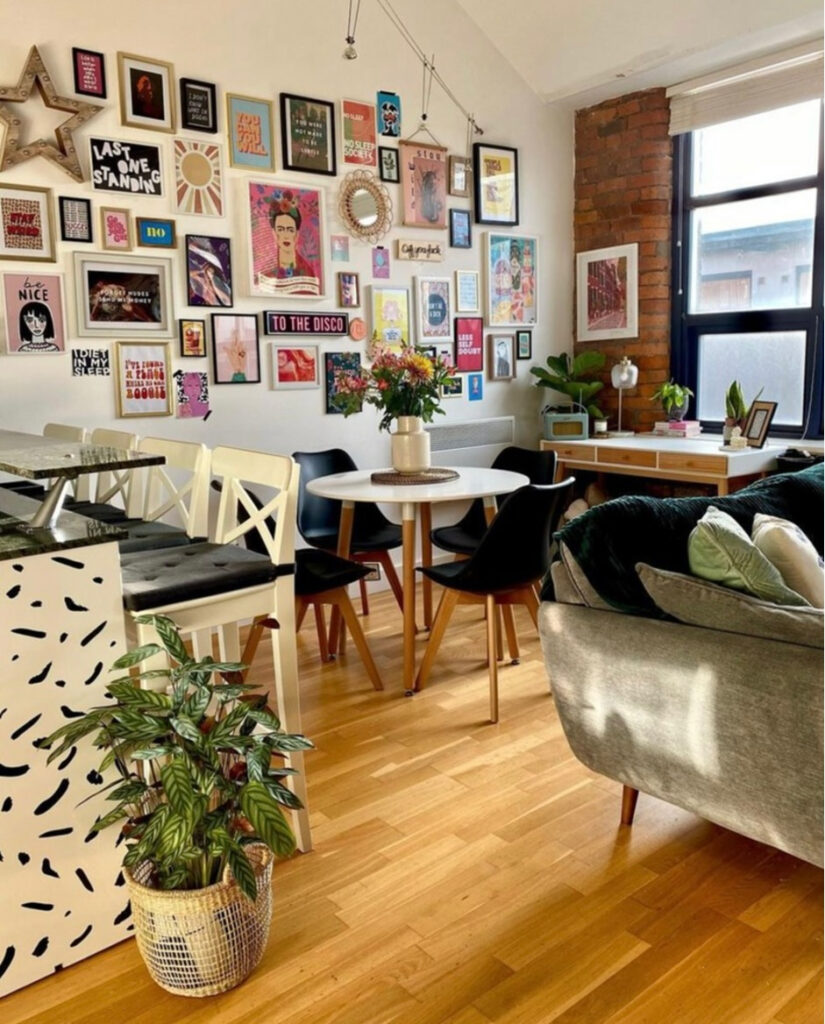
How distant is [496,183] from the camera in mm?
4973

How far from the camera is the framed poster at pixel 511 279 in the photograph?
199 inches

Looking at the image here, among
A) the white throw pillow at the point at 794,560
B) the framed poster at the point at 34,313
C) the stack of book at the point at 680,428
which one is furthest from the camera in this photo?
the stack of book at the point at 680,428

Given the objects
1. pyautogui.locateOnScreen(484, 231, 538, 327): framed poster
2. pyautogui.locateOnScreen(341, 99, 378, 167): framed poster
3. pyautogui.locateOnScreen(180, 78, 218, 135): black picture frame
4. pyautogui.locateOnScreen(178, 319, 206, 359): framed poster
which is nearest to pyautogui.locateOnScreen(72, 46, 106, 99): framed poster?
pyautogui.locateOnScreen(180, 78, 218, 135): black picture frame

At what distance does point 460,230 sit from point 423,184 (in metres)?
0.35

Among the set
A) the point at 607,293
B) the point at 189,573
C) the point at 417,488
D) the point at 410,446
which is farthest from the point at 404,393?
the point at 607,293

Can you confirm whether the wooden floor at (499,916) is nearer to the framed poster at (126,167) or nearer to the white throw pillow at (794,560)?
the white throw pillow at (794,560)

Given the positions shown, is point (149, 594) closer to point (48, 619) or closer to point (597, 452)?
point (48, 619)

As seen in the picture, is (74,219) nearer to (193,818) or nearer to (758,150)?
(193,818)

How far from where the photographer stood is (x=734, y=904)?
1.99 m

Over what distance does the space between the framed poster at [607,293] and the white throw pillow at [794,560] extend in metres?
3.20

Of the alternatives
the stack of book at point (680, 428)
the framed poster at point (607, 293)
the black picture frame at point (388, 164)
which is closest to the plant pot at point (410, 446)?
the black picture frame at point (388, 164)

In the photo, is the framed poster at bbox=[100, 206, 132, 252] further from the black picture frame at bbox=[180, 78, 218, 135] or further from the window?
the window

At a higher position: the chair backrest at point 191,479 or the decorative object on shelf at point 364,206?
the decorative object on shelf at point 364,206

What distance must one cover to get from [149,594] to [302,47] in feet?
10.6
